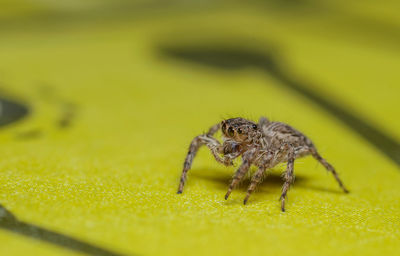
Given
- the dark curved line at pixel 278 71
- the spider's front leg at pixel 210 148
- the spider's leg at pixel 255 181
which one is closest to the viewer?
the spider's leg at pixel 255 181

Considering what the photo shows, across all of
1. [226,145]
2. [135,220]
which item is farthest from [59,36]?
[135,220]

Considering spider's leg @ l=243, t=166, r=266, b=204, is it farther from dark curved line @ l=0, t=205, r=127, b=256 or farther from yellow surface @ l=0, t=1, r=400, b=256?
dark curved line @ l=0, t=205, r=127, b=256

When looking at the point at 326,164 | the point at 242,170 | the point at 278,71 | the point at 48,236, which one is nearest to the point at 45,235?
the point at 48,236

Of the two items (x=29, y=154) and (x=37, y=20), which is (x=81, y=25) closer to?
(x=37, y=20)

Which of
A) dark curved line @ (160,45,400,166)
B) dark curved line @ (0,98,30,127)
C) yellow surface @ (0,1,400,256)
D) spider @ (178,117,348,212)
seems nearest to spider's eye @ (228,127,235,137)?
spider @ (178,117,348,212)

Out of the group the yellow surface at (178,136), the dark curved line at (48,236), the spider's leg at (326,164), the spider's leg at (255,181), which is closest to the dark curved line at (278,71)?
the yellow surface at (178,136)

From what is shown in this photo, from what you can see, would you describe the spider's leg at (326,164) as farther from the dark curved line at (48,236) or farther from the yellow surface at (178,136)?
the dark curved line at (48,236)
